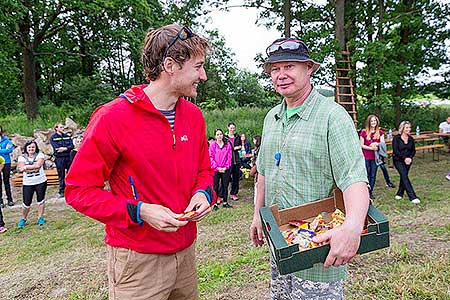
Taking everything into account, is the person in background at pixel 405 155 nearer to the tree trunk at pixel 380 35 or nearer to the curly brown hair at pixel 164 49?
the tree trunk at pixel 380 35

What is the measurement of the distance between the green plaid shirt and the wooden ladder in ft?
34.1

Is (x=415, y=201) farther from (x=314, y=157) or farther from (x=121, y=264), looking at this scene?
(x=121, y=264)

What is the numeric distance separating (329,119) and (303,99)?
0.81 feet

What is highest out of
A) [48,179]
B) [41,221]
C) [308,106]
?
[308,106]

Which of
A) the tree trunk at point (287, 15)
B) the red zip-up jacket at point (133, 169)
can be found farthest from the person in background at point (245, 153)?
the red zip-up jacket at point (133, 169)

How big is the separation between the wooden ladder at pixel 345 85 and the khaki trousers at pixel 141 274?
35.8 ft

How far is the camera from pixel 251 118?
17406mm

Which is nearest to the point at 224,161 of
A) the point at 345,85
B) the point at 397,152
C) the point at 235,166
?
the point at 235,166

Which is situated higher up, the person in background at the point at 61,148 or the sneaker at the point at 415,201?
the person in background at the point at 61,148

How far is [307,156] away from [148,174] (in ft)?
2.73

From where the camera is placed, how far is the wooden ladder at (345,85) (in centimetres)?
1180

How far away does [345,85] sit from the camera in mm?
11953

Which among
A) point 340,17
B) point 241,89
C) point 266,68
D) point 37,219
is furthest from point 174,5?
point 241,89

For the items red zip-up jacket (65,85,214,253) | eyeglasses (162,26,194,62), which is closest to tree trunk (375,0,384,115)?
eyeglasses (162,26,194,62)
